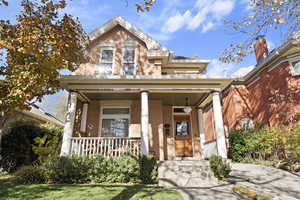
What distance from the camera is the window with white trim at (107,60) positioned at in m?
9.47

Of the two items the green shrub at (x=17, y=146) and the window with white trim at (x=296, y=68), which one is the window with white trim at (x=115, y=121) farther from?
the window with white trim at (x=296, y=68)

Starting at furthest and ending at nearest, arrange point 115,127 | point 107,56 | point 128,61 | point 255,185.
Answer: point 107,56 → point 128,61 → point 115,127 → point 255,185

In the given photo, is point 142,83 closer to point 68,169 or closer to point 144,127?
point 144,127

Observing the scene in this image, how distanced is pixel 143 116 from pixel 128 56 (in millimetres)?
4283

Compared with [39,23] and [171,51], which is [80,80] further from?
[171,51]

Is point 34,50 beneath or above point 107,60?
beneath

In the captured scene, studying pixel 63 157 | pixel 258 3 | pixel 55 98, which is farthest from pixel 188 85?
pixel 55 98

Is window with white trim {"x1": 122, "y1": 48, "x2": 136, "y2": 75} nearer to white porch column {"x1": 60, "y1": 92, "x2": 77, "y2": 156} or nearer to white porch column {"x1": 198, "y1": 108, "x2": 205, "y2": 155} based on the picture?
white porch column {"x1": 60, "y1": 92, "x2": 77, "y2": 156}

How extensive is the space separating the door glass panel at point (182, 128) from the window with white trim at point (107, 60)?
5037 millimetres

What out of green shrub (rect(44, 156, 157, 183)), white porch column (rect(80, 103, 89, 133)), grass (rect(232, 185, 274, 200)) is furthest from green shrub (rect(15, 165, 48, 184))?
grass (rect(232, 185, 274, 200))

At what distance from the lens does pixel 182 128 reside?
10.5 meters

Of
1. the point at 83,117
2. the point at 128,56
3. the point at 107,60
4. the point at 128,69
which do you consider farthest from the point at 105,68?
the point at 83,117

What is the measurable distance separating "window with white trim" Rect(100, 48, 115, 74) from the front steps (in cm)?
555

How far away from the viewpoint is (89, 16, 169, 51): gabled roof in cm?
966
